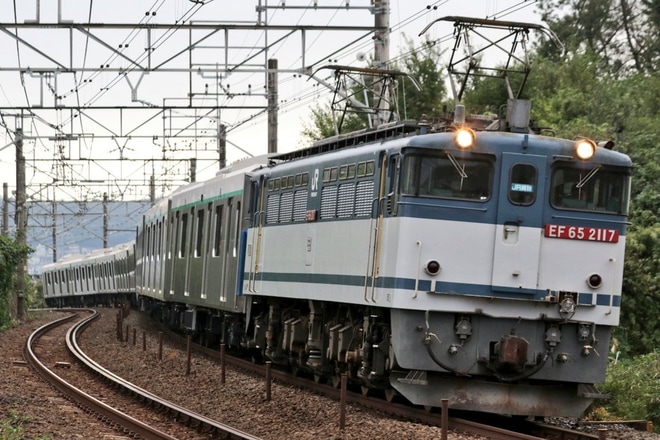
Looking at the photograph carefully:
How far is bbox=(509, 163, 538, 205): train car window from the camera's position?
14633mm

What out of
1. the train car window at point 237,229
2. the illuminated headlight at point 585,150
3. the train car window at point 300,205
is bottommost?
the train car window at point 237,229

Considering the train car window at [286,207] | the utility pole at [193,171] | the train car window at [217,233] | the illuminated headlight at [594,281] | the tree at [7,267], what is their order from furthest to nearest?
the utility pole at [193,171] → the tree at [7,267] → the train car window at [217,233] → the train car window at [286,207] → the illuminated headlight at [594,281]

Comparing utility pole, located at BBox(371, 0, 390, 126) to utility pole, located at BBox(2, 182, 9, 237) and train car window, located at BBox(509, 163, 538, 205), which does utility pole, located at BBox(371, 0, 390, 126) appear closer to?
train car window, located at BBox(509, 163, 538, 205)

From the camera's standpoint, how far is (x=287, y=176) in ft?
64.6

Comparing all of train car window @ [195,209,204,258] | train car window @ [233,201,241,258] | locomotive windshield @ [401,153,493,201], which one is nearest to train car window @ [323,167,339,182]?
locomotive windshield @ [401,153,493,201]

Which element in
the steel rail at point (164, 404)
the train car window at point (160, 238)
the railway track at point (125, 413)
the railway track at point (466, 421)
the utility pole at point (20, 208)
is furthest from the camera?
the utility pole at point (20, 208)

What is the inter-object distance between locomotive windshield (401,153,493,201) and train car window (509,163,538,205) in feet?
0.85

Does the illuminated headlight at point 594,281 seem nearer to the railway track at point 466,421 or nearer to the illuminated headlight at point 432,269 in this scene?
the railway track at point 466,421

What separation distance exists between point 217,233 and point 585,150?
448 inches

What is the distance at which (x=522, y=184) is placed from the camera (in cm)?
1469

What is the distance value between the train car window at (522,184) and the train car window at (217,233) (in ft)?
34.5

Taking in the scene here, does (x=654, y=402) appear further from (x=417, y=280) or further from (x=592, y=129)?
(x=592, y=129)

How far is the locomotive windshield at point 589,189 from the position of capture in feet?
48.4

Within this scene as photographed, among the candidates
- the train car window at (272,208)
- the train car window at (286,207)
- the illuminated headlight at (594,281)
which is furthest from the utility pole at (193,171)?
the illuminated headlight at (594,281)
